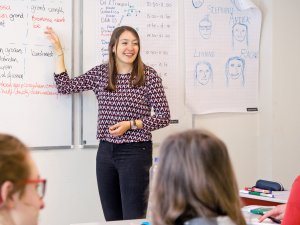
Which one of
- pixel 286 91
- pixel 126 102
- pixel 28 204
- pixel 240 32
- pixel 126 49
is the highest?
pixel 240 32

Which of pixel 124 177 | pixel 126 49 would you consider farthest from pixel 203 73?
pixel 124 177

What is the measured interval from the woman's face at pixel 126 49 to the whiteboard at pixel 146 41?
360 mm

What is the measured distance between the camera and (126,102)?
3.16m

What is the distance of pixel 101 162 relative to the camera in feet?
10.6

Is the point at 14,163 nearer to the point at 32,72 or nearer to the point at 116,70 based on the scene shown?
the point at 116,70

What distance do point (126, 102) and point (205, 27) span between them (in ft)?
3.92

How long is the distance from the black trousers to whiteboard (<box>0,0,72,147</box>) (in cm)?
45

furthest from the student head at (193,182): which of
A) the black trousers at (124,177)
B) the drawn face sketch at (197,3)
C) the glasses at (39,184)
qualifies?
the drawn face sketch at (197,3)

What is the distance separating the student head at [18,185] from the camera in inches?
45.6

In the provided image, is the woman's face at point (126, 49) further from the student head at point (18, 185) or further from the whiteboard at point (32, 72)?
the student head at point (18, 185)

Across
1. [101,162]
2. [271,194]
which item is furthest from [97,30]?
[271,194]

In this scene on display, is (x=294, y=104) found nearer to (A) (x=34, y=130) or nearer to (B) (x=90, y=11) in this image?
(B) (x=90, y=11)

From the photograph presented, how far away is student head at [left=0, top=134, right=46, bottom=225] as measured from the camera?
3.80 ft

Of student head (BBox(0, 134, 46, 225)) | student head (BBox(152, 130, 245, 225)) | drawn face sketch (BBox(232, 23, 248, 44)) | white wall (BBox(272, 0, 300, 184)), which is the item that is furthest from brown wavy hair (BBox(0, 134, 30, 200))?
white wall (BBox(272, 0, 300, 184))
